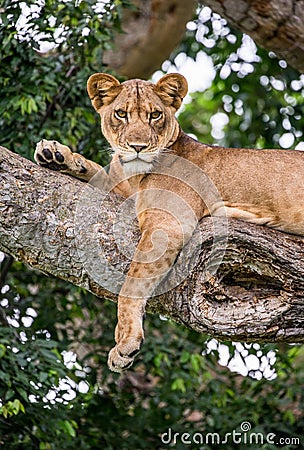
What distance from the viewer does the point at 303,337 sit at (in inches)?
151

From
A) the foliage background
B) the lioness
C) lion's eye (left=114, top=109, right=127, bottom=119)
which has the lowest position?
the foliage background

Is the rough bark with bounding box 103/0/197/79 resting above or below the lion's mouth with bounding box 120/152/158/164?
below

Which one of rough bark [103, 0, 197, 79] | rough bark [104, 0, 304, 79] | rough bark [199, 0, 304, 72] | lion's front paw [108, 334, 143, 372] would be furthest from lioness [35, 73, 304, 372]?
rough bark [103, 0, 197, 79]

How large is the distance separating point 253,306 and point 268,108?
4.59 meters

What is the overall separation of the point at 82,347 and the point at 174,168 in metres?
3.03

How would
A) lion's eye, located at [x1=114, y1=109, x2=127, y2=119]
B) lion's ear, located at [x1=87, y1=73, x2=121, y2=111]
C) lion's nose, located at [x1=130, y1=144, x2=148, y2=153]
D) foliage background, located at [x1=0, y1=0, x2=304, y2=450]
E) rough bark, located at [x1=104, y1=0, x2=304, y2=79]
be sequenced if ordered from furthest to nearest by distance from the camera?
rough bark, located at [x1=104, y1=0, x2=304, y2=79] → foliage background, located at [x1=0, y1=0, x2=304, y2=450] → lion's ear, located at [x1=87, y1=73, x2=121, y2=111] → lion's eye, located at [x1=114, y1=109, x2=127, y2=119] → lion's nose, located at [x1=130, y1=144, x2=148, y2=153]

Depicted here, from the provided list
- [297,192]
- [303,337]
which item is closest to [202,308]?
[303,337]

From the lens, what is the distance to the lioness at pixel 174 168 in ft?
12.8

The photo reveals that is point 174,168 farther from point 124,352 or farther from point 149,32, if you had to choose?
point 149,32

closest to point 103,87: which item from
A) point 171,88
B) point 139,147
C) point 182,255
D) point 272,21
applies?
point 171,88

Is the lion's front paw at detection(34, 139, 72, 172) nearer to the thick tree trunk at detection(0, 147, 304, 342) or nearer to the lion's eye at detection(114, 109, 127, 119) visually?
the thick tree trunk at detection(0, 147, 304, 342)

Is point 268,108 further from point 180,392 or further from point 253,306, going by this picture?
point 253,306

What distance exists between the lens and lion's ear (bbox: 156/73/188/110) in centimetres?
406

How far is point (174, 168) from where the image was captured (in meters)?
4.09
